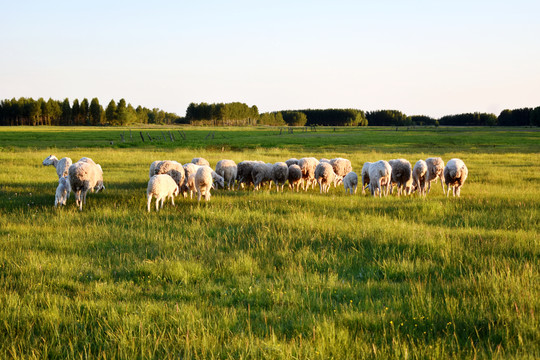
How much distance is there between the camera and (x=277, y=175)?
1730 centimetres

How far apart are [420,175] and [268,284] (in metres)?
12.4

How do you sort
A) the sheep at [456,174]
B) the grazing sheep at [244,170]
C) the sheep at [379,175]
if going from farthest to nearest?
1. the grazing sheep at [244,170]
2. the sheep at [379,175]
3. the sheep at [456,174]

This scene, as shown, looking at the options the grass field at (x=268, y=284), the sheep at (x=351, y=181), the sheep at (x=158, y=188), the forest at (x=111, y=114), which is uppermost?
the forest at (x=111, y=114)

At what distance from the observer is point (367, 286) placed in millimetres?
5242

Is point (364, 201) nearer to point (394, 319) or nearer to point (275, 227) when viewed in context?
point (275, 227)

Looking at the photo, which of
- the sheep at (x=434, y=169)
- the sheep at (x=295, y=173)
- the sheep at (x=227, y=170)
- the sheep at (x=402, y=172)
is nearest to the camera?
the sheep at (x=402, y=172)

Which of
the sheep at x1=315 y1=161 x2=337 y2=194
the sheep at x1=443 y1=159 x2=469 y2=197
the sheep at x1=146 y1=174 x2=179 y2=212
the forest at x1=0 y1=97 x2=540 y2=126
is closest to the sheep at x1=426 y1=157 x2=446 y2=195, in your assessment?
the sheep at x1=443 y1=159 x2=469 y2=197

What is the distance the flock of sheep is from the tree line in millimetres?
126237

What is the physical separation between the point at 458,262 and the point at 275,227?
3.82 m

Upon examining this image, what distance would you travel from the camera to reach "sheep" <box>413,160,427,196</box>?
15.9m

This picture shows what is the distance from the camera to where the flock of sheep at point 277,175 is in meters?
12.0

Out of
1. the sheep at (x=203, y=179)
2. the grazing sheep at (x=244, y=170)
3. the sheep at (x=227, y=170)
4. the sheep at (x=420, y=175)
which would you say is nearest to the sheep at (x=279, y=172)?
the grazing sheep at (x=244, y=170)

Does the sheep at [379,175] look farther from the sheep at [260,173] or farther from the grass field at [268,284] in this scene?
the grass field at [268,284]

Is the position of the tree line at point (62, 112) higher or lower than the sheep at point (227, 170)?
higher
